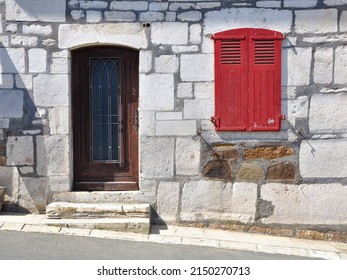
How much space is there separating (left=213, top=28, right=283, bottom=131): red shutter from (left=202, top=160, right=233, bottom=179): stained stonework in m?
0.44

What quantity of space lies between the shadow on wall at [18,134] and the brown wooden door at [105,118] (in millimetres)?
505

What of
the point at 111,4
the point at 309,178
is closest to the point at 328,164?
the point at 309,178

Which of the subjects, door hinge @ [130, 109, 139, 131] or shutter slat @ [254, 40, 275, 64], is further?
door hinge @ [130, 109, 139, 131]

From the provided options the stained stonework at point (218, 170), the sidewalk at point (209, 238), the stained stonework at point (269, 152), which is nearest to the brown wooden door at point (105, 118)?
the sidewalk at point (209, 238)

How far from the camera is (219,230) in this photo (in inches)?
220

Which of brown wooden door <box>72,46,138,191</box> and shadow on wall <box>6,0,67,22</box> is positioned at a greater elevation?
shadow on wall <box>6,0,67,22</box>

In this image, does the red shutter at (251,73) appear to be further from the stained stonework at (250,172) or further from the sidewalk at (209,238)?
the sidewalk at (209,238)

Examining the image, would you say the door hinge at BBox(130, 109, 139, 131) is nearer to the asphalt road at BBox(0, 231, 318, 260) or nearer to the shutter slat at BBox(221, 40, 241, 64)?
the shutter slat at BBox(221, 40, 241, 64)

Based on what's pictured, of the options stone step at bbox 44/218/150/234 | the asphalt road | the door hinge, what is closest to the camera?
the asphalt road

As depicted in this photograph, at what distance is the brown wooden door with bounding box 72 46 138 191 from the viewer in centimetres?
575

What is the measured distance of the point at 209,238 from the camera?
5.23 meters

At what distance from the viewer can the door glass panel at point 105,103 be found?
577 centimetres

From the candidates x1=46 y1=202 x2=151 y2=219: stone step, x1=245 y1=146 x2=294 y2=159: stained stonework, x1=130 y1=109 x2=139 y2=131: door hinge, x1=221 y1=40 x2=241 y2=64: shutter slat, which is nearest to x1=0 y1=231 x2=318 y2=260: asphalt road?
x1=46 y1=202 x2=151 y2=219: stone step

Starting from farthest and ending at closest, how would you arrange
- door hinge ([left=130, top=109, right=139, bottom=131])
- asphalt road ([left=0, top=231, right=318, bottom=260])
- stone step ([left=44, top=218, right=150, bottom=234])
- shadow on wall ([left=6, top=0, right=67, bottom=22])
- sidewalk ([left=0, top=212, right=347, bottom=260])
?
door hinge ([left=130, top=109, right=139, bottom=131]) < shadow on wall ([left=6, top=0, right=67, bottom=22]) < stone step ([left=44, top=218, right=150, bottom=234]) < sidewalk ([left=0, top=212, right=347, bottom=260]) < asphalt road ([left=0, top=231, right=318, bottom=260])
